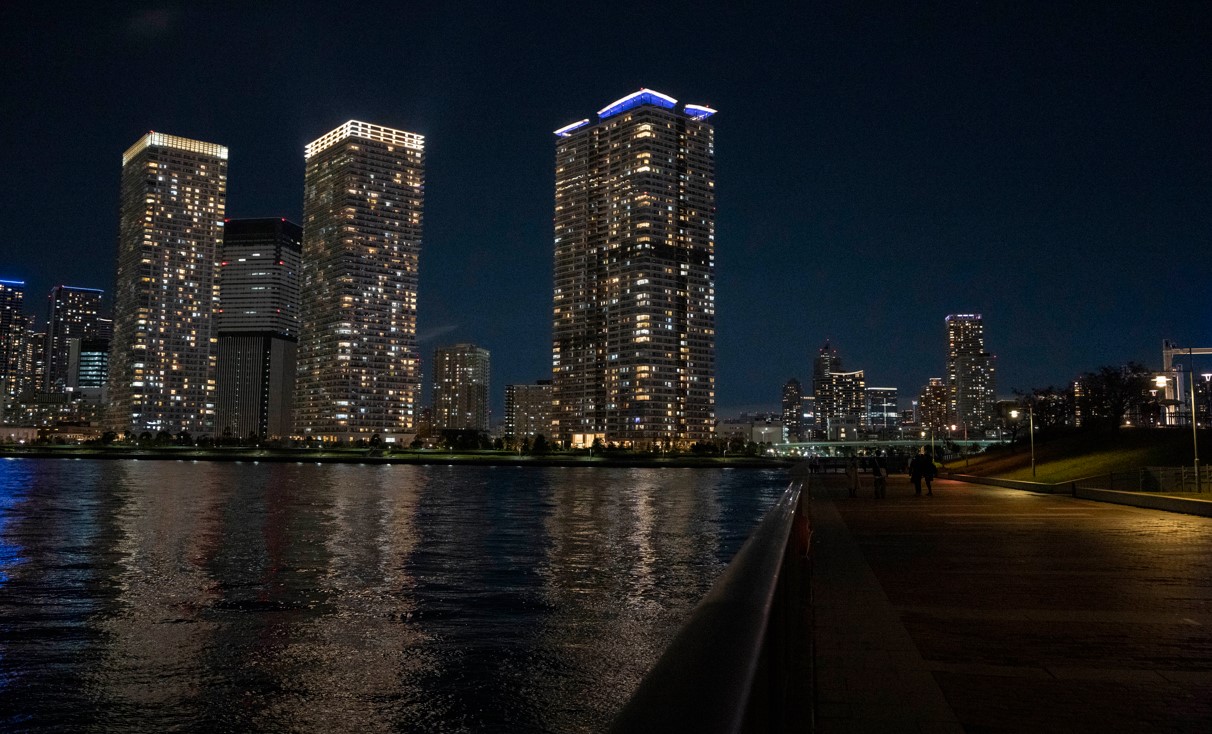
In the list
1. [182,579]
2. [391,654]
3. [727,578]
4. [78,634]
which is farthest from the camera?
[182,579]

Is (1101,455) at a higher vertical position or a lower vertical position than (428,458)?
higher

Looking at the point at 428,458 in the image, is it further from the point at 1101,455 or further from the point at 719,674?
the point at 719,674

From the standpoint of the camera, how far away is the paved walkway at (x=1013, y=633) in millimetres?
5449

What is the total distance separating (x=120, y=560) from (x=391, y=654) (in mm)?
12848

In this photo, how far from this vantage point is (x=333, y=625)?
40.9ft

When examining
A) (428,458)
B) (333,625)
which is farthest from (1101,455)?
(428,458)

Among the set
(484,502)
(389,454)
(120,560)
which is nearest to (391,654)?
(120,560)

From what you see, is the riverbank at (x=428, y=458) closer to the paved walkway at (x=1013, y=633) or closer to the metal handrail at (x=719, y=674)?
the paved walkway at (x=1013, y=633)

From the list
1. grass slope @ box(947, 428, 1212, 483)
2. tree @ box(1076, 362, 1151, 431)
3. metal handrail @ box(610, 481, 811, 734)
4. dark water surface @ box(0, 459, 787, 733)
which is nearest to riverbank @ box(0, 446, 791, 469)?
tree @ box(1076, 362, 1151, 431)

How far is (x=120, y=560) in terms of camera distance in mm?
20125

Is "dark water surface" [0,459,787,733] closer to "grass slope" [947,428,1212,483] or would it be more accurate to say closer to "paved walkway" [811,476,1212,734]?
"paved walkway" [811,476,1212,734]

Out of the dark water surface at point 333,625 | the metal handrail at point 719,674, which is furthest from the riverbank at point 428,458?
the metal handrail at point 719,674

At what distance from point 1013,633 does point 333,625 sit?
29.4ft

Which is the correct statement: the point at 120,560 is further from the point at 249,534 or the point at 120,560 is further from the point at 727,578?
the point at 727,578
